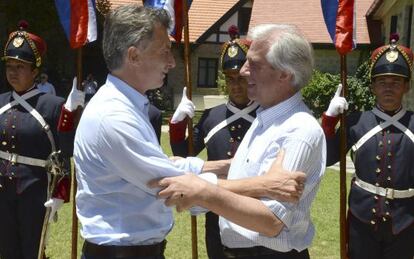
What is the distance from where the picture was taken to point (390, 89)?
14.7 ft

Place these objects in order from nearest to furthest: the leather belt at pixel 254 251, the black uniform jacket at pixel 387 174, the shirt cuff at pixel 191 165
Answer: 1. the leather belt at pixel 254 251
2. the shirt cuff at pixel 191 165
3. the black uniform jacket at pixel 387 174

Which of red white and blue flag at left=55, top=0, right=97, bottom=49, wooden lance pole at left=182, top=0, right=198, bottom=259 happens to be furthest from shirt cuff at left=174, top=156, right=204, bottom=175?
red white and blue flag at left=55, top=0, right=97, bottom=49

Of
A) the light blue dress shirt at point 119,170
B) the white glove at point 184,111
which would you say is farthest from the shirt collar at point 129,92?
the white glove at point 184,111

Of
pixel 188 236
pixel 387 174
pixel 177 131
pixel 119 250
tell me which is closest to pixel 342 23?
pixel 387 174

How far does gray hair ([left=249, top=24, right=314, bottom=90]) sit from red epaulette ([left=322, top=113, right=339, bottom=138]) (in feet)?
5.99

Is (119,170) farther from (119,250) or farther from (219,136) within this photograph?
(219,136)

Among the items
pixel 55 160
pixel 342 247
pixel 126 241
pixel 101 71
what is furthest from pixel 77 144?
pixel 101 71

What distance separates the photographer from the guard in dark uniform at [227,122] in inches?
179

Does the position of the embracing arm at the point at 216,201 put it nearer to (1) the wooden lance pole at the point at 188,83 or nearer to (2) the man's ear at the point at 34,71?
(1) the wooden lance pole at the point at 188,83

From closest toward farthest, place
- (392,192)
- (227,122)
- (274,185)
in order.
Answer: (274,185) < (392,192) < (227,122)

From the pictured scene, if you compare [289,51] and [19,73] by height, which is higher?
[289,51]

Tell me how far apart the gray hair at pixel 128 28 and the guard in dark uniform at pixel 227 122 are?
6.71ft

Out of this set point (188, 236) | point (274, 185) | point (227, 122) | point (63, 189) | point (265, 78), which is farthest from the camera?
point (188, 236)

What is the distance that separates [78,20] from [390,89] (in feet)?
8.00
